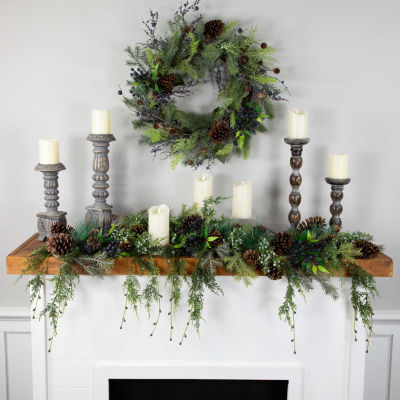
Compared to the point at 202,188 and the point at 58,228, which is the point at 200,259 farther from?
the point at 58,228

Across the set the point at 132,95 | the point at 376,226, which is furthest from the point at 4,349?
the point at 376,226

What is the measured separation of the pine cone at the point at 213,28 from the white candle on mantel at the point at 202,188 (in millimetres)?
484

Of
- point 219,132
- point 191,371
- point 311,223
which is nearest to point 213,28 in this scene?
point 219,132

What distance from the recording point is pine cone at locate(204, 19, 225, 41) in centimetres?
166

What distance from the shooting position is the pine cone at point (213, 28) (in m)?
1.66

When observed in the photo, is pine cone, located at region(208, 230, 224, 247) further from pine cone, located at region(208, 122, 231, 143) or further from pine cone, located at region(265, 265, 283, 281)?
pine cone, located at region(208, 122, 231, 143)

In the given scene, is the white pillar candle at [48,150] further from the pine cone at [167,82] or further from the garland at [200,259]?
the pine cone at [167,82]

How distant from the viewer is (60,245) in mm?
1472

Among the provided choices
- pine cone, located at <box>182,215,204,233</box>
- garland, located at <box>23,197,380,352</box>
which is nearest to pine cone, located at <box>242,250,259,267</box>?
garland, located at <box>23,197,380,352</box>

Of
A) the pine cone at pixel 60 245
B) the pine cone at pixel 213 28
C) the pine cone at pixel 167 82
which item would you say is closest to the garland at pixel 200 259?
the pine cone at pixel 60 245

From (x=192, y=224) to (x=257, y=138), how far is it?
463mm

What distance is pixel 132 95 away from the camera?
68.1 inches

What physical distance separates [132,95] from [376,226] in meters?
1.06

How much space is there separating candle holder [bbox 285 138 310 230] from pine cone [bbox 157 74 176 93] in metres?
0.44
